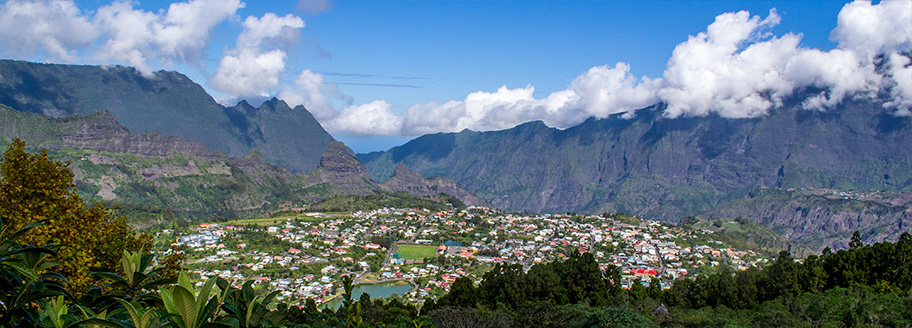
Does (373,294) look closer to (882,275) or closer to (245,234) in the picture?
(245,234)

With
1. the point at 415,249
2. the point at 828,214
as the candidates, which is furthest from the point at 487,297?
the point at 828,214

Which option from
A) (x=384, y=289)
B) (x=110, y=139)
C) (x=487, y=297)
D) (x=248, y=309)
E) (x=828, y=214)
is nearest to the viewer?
(x=248, y=309)

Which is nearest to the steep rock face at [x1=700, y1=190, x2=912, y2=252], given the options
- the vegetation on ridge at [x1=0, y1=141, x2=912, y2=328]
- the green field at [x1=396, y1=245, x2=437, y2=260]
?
the green field at [x1=396, y1=245, x2=437, y2=260]

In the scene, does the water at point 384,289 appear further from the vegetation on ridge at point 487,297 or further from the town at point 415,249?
the vegetation on ridge at point 487,297

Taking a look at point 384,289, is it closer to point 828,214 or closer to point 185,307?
point 185,307

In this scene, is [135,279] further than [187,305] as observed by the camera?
Yes

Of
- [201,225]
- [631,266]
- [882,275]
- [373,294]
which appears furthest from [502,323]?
[201,225]
